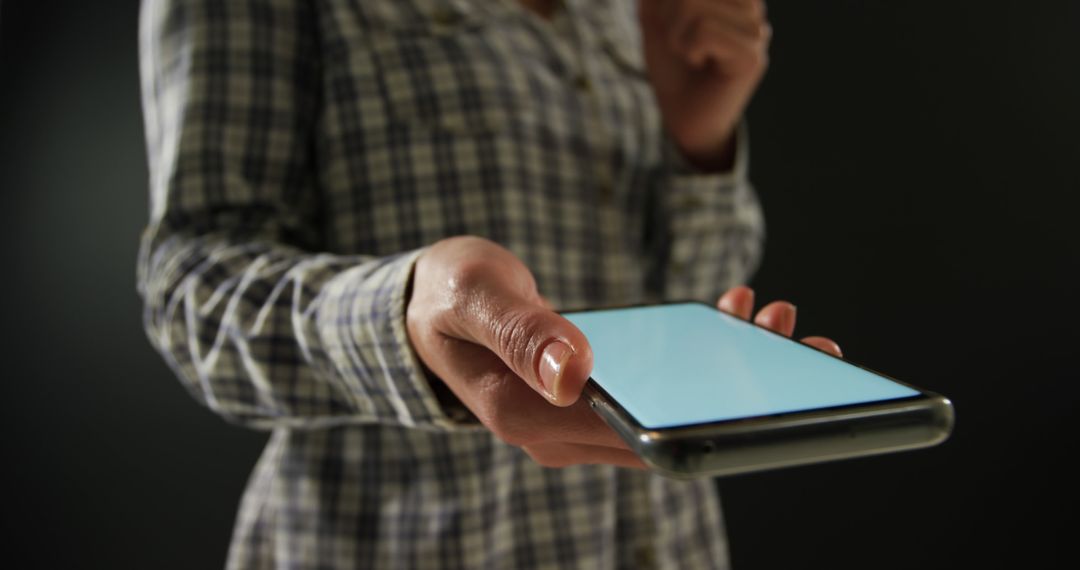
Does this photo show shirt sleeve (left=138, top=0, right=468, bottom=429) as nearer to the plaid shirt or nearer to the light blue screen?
the plaid shirt

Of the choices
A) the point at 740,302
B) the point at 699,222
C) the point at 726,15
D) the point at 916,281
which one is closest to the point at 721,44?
the point at 726,15

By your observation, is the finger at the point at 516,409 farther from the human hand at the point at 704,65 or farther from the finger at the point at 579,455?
A: the human hand at the point at 704,65

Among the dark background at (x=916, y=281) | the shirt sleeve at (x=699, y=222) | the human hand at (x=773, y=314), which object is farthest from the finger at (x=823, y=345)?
the dark background at (x=916, y=281)

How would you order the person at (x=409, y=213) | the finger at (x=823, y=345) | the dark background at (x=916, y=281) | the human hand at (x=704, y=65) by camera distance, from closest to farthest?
the finger at (x=823, y=345), the person at (x=409, y=213), the human hand at (x=704, y=65), the dark background at (x=916, y=281)

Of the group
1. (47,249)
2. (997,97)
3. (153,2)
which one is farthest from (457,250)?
(997,97)

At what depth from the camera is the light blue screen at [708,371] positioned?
261 mm

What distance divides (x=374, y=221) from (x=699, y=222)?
257mm

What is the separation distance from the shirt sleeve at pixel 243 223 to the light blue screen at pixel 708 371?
129mm

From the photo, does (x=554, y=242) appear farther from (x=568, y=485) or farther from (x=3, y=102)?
(x=3, y=102)

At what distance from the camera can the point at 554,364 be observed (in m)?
0.24

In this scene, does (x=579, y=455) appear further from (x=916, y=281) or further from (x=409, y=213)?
(x=916, y=281)

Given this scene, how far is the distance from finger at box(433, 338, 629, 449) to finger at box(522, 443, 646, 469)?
0.05ft

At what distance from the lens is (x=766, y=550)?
1.16m

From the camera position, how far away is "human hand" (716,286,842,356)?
35 cm
